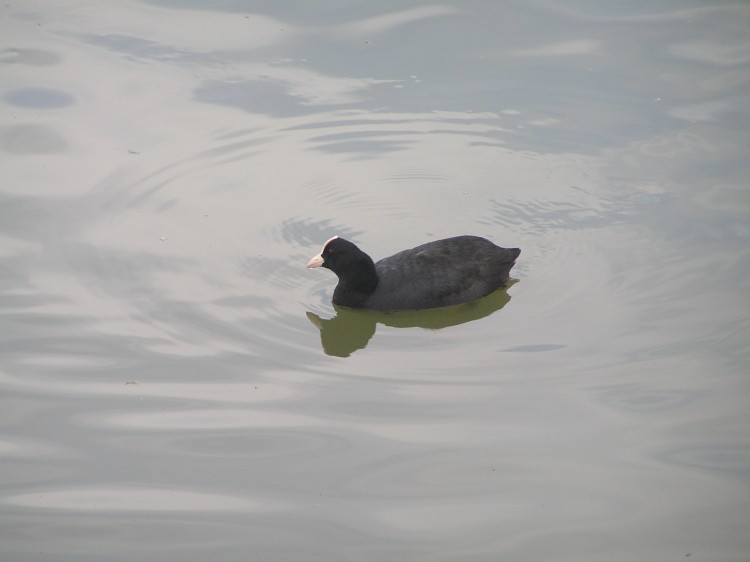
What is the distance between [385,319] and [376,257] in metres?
0.90

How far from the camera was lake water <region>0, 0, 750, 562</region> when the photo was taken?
5.68 metres

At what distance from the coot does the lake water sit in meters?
0.15

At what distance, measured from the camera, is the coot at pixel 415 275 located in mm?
7965

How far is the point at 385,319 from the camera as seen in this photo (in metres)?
8.02

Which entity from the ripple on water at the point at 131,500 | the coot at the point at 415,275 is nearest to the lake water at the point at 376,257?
the ripple on water at the point at 131,500

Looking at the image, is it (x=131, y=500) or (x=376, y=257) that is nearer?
(x=131, y=500)

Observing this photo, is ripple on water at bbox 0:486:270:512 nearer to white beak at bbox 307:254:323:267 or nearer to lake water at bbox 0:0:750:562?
lake water at bbox 0:0:750:562

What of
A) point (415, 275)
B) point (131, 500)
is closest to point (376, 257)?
point (415, 275)

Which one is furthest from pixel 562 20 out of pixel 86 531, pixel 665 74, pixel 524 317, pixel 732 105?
pixel 86 531

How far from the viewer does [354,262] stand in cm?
790

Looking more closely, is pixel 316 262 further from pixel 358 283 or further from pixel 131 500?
pixel 131 500

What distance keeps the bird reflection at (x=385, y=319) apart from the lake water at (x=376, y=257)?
0.03m

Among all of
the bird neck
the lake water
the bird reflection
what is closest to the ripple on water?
the lake water

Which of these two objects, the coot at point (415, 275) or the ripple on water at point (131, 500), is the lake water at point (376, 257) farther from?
the coot at point (415, 275)
